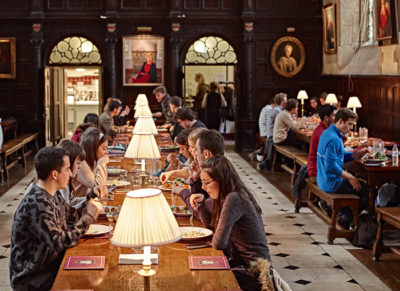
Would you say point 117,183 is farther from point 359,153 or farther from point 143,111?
point 143,111

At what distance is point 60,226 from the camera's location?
183 inches

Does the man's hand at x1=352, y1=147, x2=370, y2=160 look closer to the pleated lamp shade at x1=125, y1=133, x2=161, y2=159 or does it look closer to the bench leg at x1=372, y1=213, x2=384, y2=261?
the bench leg at x1=372, y1=213, x2=384, y2=261

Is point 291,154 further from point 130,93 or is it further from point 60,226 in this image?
point 60,226

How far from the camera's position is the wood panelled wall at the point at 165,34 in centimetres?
1772

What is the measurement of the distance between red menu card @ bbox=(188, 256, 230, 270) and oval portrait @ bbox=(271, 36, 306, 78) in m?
14.1

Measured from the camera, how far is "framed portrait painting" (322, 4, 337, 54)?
55.5 feet

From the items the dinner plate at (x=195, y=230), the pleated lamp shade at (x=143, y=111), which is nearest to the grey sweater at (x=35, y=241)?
the dinner plate at (x=195, y=230)

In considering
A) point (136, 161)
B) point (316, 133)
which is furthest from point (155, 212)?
point (316, 133)

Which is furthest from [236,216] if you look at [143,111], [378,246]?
[143,111]

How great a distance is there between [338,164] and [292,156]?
434cm

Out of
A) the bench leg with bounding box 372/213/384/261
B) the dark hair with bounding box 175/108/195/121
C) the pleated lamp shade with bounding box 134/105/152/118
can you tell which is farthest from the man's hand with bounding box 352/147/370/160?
the pleated lamp shade with bounding box 134/105/152/118

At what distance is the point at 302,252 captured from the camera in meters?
8.16

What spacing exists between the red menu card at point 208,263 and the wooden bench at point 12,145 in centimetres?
955

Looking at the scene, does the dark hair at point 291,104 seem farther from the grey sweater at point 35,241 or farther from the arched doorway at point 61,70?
the grey sweater at point 35,241
